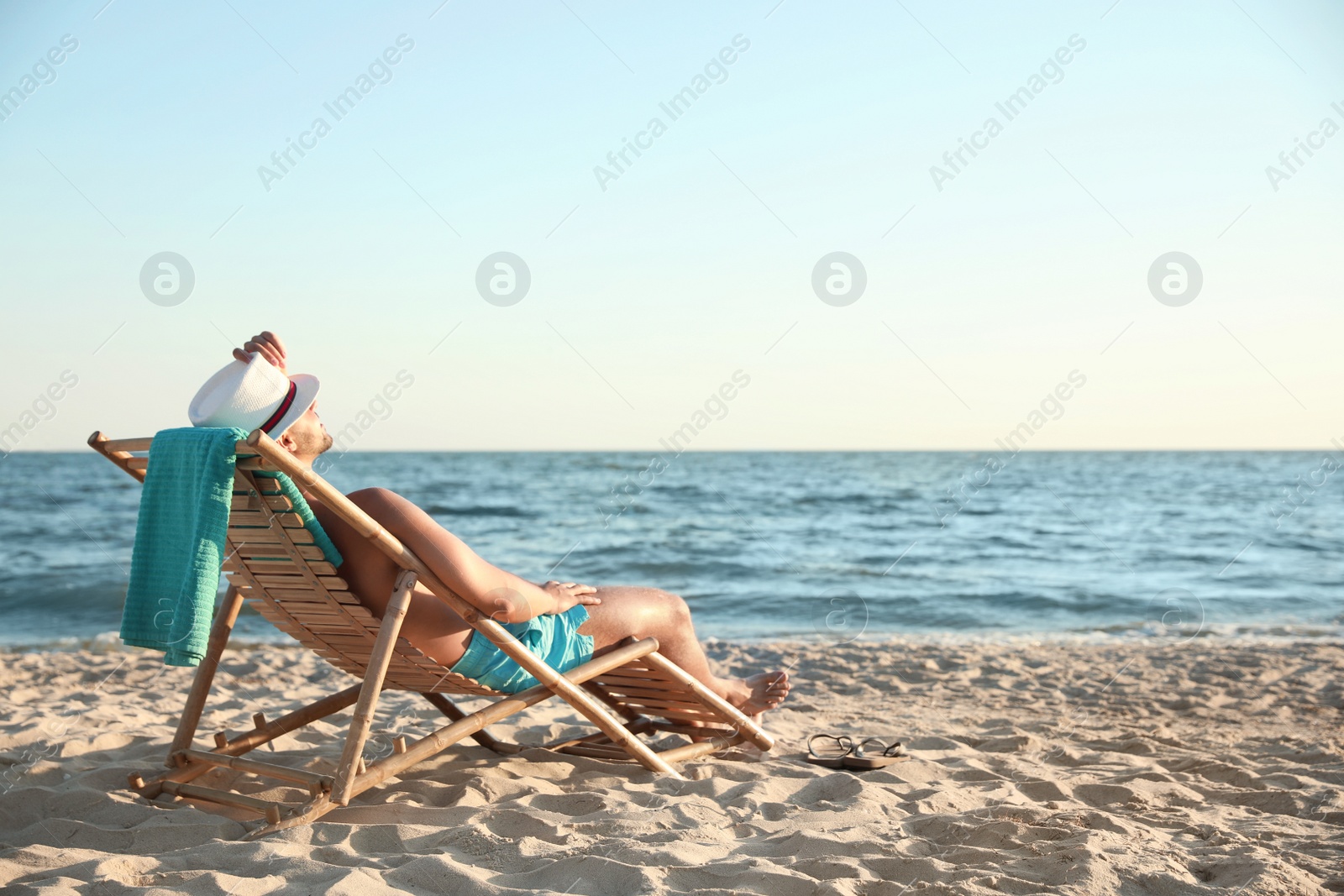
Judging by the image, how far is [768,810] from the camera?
310 centimetres

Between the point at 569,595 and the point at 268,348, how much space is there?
1.23 meters

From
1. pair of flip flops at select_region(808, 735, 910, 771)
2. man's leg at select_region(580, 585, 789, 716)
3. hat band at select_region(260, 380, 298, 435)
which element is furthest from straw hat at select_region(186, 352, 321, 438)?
pair of flip flops at select_region(808, 735, 910, 771)

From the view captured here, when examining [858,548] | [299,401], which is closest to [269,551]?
[299,401]

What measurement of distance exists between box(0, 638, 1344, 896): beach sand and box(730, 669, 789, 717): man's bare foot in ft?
0.64

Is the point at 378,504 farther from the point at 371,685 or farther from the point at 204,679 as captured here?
the point at 204,679

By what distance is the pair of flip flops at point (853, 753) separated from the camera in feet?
12.2

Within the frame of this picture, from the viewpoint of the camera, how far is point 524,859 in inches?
102

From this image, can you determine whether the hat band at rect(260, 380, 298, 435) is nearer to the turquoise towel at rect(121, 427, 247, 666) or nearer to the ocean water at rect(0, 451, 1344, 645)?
the turquoise towel at rect(121, 427, 247, 666)

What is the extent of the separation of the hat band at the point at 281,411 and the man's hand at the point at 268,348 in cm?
→ 8

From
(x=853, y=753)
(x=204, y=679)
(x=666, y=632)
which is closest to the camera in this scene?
(x=204, y=679)

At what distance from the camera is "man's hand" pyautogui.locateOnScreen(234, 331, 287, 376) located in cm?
290

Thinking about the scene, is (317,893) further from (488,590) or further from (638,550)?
(638,550)

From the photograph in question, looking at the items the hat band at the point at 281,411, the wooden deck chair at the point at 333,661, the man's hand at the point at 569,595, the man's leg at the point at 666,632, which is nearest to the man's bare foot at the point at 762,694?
the man's leg at the point at 666,632

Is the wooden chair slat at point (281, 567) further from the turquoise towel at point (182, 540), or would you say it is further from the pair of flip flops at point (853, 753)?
the pair of flip flops at point (853, 753)
